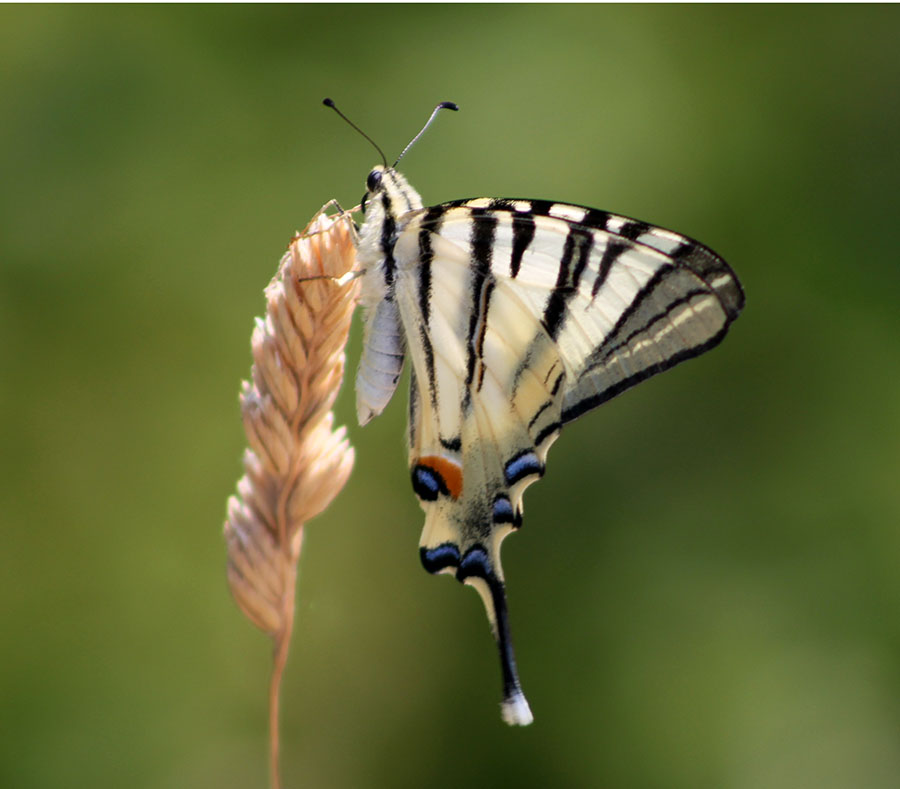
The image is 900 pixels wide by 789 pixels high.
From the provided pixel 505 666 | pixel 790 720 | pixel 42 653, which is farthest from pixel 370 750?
pixel 505 666

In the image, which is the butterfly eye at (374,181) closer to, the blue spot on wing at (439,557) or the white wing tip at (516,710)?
the blue spot on wing at (439,557)

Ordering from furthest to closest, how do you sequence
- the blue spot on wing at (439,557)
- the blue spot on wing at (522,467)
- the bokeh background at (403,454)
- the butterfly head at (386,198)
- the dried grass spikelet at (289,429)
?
the bokeh background at (403,454), the butterfly head at (386,198), the blue spot on wing at (522,467), the blue spot on wing at (439,557), the dried grass spikelet at (289,429)

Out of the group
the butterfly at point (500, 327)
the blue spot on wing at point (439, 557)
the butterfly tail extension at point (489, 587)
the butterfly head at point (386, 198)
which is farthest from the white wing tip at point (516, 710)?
the butterfly head at point (386, 198)

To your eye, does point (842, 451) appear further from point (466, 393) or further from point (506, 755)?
point (466, 393)

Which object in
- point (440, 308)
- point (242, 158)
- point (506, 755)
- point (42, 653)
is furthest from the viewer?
point (242, 158)

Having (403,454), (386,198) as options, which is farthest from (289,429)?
(403,454)

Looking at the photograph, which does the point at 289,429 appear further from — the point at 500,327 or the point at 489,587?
the point at 500,327

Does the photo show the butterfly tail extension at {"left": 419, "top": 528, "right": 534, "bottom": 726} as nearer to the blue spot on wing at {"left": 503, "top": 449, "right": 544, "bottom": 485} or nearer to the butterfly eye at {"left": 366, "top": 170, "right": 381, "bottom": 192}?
A: the blue spot on wing at {"left": 503, "top": 449, "right": 544, "bottom": 485}
